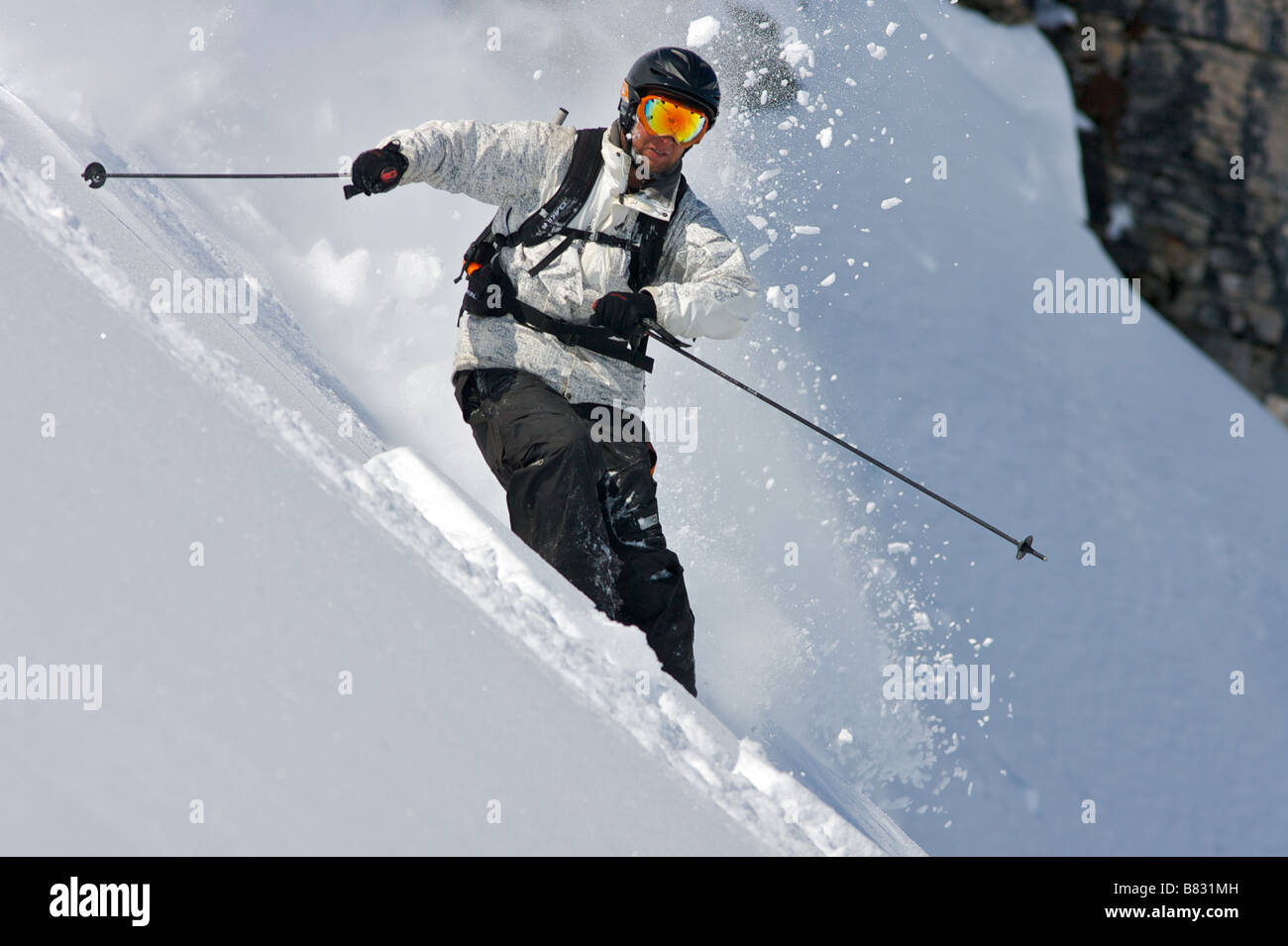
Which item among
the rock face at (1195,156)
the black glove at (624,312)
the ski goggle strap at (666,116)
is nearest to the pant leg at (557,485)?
the black glove at (624,312)

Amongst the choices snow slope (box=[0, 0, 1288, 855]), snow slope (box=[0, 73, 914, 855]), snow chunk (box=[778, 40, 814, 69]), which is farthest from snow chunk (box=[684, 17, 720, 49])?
snow slope (box=[0, 73, 914, 855])

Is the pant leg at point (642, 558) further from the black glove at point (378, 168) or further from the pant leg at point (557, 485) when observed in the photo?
the black glove at point (378, 168)

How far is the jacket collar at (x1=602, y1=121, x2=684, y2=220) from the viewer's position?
3.18m

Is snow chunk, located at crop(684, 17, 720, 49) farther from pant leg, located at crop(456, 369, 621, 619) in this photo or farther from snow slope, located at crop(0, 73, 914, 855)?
snow slope, located at crop(0, 73, 914, 855)

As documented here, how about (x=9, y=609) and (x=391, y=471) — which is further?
(x=391, y=471)

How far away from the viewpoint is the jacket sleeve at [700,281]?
3163 millimetres

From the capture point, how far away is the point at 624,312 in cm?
306

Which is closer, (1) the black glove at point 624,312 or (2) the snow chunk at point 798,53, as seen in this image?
(1) the black glove at point 624,312

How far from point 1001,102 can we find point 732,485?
4.63 metres

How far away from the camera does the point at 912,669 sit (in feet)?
16.1

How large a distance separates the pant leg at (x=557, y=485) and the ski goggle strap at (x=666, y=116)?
33.4 inches

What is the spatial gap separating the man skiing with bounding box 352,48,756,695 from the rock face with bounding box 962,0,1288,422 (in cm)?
626
